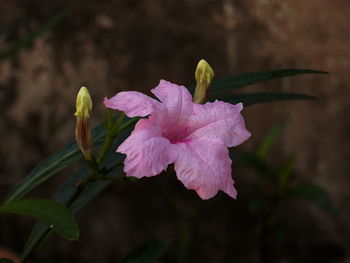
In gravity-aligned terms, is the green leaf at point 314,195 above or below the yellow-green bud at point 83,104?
below

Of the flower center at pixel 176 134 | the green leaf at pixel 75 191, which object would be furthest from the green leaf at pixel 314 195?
the flower center at pixel 176 134

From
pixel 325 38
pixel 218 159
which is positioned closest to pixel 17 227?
pixel 325 38

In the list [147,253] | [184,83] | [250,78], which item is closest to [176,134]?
[250,78]

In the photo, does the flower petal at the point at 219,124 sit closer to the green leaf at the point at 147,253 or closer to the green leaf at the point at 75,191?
the green leaf at the point at 75,191

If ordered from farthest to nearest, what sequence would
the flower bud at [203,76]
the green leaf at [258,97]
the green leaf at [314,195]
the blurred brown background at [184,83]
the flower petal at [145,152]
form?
the blurred brown background at [184,83] < the green leaf at [314,195] < the green leaf at [258,97] < the flower bud at [203,76] < the flower petal at [145,152]

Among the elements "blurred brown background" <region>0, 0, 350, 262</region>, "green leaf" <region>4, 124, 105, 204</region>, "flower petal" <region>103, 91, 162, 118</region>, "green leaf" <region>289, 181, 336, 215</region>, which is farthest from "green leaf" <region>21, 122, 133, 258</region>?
"blurred brown background" <region>0, 0, 350, 262</region>

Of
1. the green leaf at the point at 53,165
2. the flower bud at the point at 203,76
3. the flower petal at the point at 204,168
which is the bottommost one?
the green leaf at the point at 53,165

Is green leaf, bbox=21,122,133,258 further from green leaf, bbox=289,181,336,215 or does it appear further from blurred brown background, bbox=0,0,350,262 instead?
blurred brown background, bbox=0,0,350,262

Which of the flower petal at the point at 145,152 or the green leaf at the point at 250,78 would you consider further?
the green leaf at the point at 250,78
